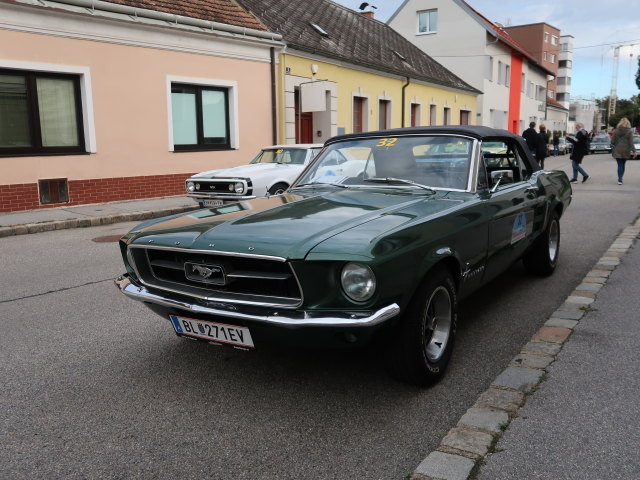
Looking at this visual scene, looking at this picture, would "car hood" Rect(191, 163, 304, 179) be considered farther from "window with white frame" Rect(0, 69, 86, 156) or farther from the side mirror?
the side mirror

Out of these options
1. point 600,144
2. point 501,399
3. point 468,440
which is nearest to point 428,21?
point 600,144

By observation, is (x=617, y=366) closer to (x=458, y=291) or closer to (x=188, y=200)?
(x=458, y=291)

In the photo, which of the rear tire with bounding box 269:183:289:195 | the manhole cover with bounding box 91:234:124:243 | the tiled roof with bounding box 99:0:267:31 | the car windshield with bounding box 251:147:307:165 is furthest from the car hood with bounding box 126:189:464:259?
the tiled roof with bounding box 99:0:267:31

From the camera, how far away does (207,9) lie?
50.5 ft

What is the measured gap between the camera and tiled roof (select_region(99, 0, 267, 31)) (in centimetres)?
1370

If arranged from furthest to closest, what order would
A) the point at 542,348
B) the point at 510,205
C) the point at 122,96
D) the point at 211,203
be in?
1. the point at 122,96
2. the point at 211,203
3. the point at 510,205
4. the point at 542,348

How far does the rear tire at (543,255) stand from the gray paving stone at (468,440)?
3.29 m

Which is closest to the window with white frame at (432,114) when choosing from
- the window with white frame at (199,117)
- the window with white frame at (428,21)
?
the window with white frame at (428,21)

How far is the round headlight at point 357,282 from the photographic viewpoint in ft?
9.23

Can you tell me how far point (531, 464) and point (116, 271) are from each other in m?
5.25

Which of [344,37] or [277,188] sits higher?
[344,37]

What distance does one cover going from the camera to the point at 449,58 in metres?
35.9

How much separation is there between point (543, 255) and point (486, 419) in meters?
3.31

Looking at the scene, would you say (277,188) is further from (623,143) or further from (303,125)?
(623,143)
